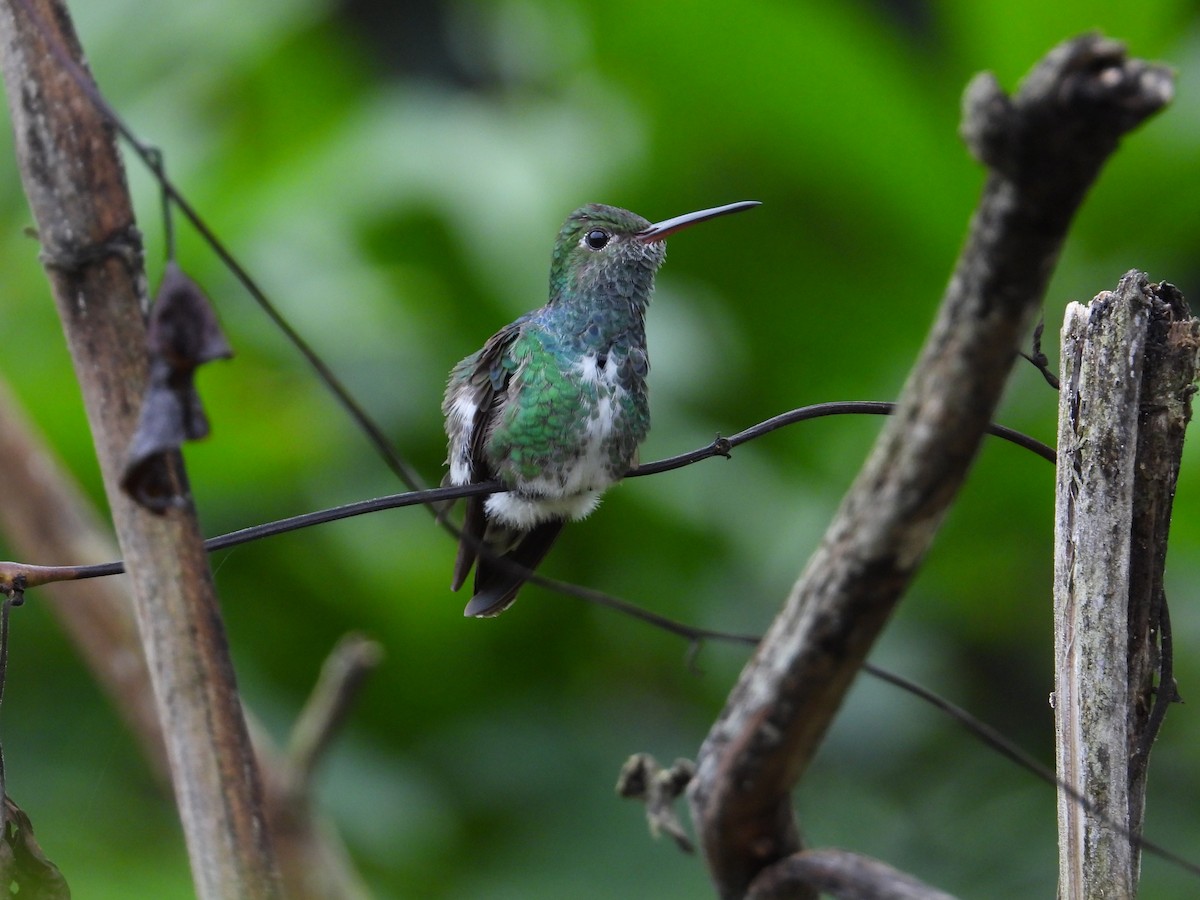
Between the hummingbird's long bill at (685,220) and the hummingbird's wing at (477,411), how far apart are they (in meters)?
0.26

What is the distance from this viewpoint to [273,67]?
14.2 ft

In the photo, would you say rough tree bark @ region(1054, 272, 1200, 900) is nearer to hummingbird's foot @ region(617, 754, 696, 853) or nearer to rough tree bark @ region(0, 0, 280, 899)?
hummingbird's foot @ region(617, 754, 696, 853)

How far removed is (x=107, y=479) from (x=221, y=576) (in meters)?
2.47

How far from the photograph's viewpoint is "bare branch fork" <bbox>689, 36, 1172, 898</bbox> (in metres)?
0.58

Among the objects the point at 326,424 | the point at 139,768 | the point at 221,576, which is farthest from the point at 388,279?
the point at 139,768

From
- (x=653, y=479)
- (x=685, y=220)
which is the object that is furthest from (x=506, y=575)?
(x=653, y=479)

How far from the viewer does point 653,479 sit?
3.24 meters

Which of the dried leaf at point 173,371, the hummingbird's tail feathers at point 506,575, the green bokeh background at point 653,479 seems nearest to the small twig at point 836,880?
the dried leaf at point 173,371

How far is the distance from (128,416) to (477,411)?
1147mm

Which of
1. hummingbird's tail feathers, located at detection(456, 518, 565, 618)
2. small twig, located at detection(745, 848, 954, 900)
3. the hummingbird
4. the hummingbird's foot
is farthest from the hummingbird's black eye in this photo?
small twig, located at detection(745, 848, 954, 900)

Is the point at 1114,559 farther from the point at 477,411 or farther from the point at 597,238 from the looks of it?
the point at 597,238

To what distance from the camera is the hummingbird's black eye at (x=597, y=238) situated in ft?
6.66

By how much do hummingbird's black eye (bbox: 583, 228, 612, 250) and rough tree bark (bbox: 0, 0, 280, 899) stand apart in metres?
1.31

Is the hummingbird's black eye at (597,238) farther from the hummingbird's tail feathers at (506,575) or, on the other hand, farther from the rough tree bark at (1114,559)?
the rough tree bark at (1114,559)
